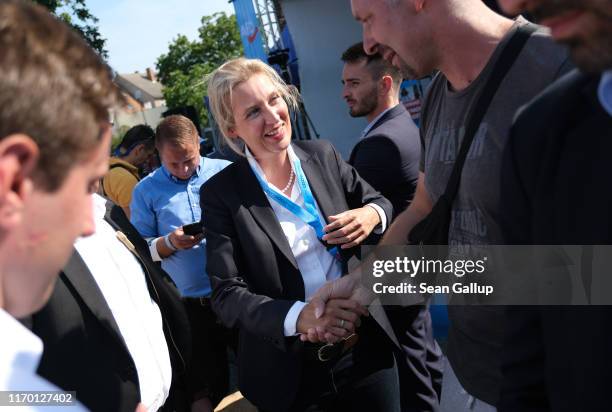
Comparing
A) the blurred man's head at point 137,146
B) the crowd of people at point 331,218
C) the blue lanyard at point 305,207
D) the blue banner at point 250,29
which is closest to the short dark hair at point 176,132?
the crowd of people at point 331,218

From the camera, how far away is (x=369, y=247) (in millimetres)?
2193

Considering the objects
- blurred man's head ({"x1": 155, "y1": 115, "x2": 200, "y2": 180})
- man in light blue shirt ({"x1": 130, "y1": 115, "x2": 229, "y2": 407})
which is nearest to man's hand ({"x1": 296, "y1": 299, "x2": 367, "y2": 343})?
man in light blue shirt ({"x1": 130, "y1": 115, "x2": 229, "y2": 407})

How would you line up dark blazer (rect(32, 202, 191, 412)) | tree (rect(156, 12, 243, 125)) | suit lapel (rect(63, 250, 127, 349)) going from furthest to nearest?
tree (rect(156, 12, 243, 125)) < suit lapel (rect(63, 250, 127, 349)) < dark blazer (rect(32, 202, 191, 412))

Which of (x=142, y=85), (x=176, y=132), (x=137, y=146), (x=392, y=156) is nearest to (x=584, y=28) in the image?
(x=392, y=156)

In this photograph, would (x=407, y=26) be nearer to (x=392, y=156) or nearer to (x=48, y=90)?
(x=392, y=156)

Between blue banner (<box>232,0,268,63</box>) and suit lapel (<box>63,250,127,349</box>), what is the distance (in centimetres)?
838

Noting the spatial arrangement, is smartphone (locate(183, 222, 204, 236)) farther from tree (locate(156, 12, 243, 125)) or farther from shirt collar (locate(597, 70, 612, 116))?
tree (locate(156, 12, 243, 125))

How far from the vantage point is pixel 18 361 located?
2.59 ft

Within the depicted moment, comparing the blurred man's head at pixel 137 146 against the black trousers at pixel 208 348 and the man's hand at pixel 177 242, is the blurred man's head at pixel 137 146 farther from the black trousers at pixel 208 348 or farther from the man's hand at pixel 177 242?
the black trousers at pixel 208 348

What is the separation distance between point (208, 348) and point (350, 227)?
2128mm

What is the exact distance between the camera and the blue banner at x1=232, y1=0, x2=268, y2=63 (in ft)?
32.6

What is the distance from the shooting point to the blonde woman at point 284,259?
6.51ft

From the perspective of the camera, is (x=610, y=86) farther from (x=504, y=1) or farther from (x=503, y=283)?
(x=503, y=283)

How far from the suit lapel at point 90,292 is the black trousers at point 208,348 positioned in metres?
1.95
